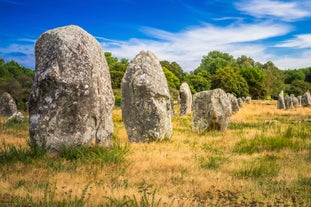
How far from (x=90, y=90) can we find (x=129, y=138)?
13.5 ft

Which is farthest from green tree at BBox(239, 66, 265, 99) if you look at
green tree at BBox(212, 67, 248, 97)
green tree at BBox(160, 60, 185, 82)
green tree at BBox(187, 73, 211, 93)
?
green tree at BBox(160, 60, 185, 82)

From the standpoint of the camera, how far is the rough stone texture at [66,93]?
847cm

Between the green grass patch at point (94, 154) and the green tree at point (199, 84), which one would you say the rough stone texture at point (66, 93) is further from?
the green tree at point (199, 84)

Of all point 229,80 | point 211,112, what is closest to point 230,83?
point 229,80

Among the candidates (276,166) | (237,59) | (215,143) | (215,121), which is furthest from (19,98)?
(237,59)

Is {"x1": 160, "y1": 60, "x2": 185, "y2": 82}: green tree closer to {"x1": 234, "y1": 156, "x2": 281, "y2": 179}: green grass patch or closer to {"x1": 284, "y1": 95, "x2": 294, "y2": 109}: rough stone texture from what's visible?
{"x1": 284, "y1": 95, "x2": 294, "y2": 109}: rough stone texture

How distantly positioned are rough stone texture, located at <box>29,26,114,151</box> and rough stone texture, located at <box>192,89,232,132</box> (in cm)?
776

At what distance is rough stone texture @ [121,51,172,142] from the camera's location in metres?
12.1

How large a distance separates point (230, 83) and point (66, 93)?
7068 cm

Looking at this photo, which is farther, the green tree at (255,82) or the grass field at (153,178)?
the green tree at (255,82)

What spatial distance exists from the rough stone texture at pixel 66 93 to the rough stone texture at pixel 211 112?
776 centimetres

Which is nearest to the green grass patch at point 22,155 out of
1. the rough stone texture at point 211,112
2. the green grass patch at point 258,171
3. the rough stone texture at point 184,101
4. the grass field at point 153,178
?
the grass field at point 153,178

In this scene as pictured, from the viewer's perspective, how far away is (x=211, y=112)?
1597cm

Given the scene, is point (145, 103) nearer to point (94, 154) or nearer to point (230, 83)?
point (94, 154)
